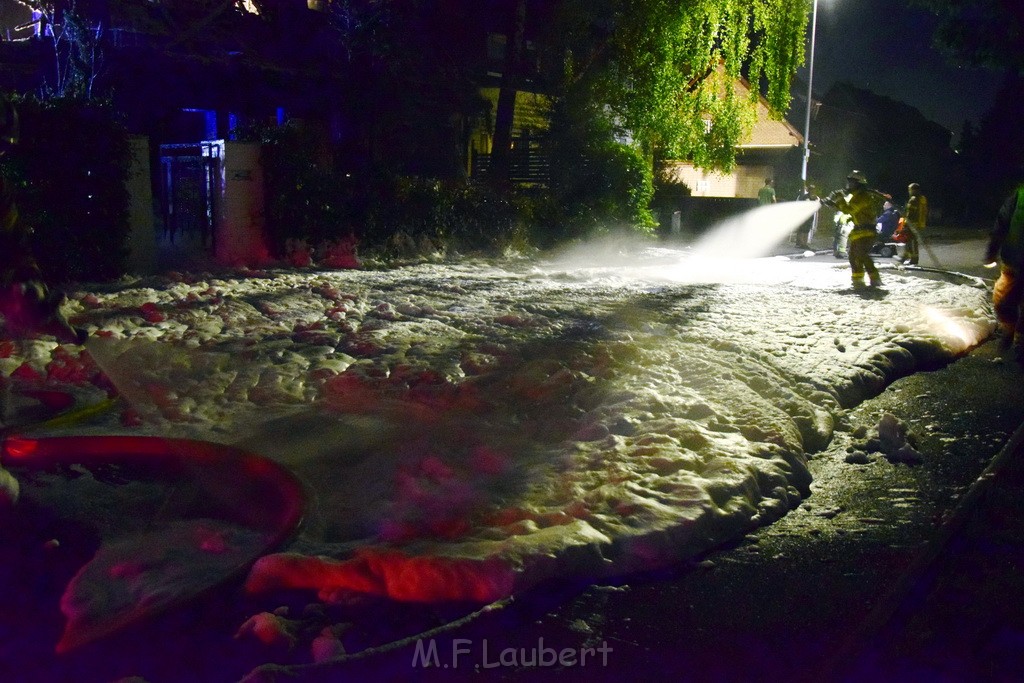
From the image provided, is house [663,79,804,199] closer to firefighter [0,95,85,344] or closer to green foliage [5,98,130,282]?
green foliage [5,98,130,282]

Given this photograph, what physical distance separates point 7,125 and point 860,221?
11377 millimetres

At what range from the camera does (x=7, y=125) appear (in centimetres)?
407

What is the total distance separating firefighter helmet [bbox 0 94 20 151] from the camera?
13.1 feet

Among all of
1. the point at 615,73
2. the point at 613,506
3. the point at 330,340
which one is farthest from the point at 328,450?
the point at 615,73

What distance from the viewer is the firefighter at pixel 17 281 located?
13.4 ft

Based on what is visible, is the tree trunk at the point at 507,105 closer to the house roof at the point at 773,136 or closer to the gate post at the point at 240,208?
the gate post at the point at 240,208

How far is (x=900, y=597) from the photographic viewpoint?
3.45m

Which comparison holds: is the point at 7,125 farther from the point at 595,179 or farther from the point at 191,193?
the point at 595,179

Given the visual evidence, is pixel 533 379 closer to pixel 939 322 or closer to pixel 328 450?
pixel 328 450

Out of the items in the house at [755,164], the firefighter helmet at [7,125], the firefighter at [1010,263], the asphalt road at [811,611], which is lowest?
the asphalt road at [811,611]

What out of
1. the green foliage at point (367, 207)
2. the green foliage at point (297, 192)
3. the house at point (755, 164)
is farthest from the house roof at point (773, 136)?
the green foliage at point (297, 192)

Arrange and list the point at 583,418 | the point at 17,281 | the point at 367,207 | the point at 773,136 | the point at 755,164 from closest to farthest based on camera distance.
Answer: the point at 17,281, the point at 583,418, the point at 367,207, the point at 773,136, the point at 755,164

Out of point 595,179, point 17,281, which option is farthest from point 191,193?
point 17,281

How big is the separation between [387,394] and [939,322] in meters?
6.42
